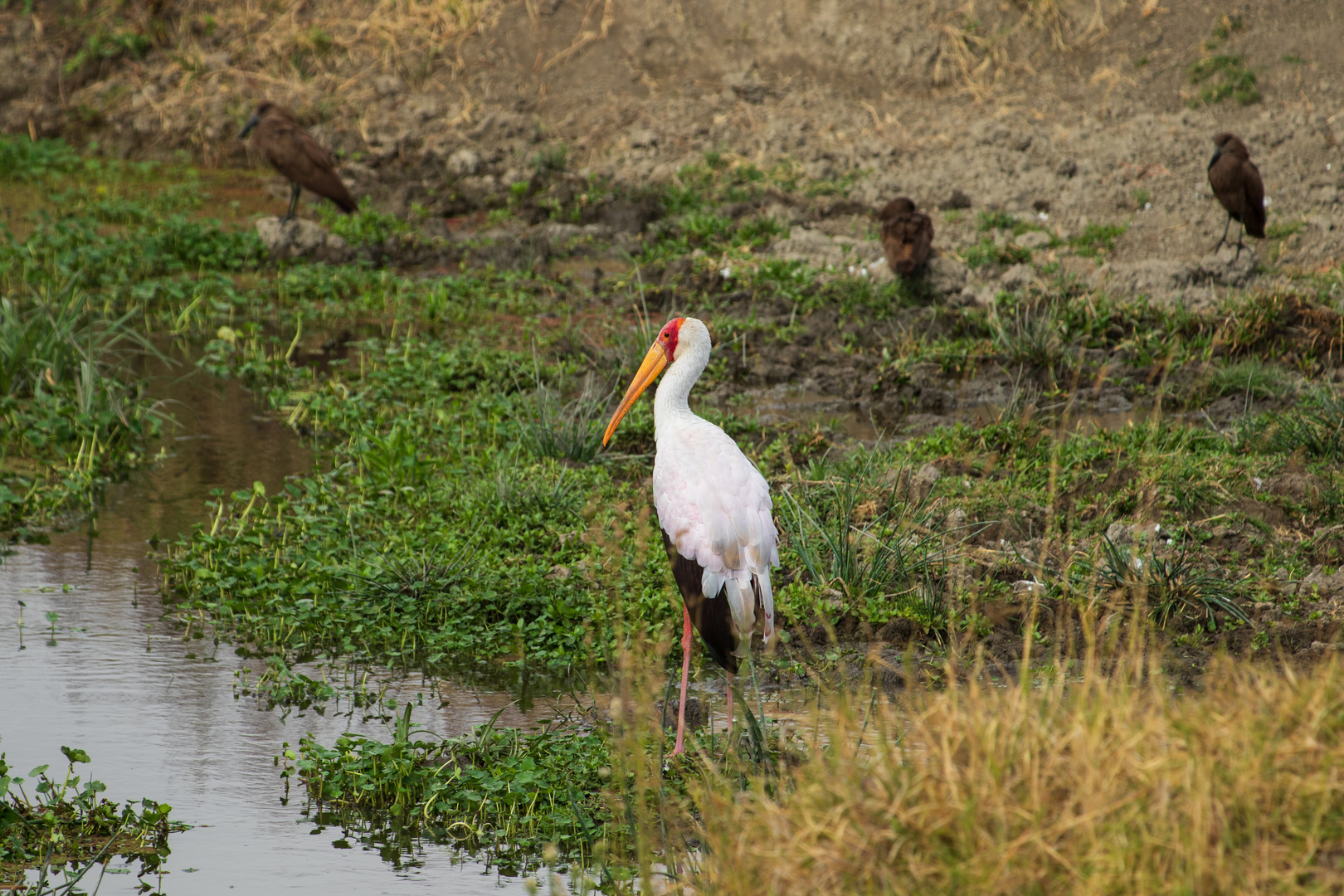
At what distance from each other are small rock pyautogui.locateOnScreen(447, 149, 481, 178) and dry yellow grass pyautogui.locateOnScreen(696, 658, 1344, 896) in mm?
11294

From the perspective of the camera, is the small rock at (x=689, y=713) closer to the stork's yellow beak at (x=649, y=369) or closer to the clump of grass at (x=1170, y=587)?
the stork's yellow beak at (x=649, y=369)

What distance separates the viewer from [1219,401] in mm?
8242

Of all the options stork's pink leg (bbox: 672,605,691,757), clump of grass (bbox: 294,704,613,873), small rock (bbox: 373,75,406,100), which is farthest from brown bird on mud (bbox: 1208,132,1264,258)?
small rock (bbox: 373,75,406,100)

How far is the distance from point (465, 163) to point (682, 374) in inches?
Answer: 343

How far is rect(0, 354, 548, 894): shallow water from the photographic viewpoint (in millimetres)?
3826

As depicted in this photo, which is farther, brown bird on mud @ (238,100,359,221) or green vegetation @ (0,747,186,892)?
brown bird on mud @ (238,100,359,221)

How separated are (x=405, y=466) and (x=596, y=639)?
6.45 ft

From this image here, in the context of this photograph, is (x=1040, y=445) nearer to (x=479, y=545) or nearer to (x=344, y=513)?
(x=479, y=545)

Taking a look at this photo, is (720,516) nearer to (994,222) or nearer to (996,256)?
(996,256)

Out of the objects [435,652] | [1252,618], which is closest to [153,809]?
[435,652]

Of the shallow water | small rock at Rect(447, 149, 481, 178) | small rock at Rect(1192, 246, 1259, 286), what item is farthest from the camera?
small rock at Rect(447, 149, 481, 178)

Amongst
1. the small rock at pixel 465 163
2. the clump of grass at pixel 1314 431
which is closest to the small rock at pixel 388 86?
the small rock at pixel 465 163

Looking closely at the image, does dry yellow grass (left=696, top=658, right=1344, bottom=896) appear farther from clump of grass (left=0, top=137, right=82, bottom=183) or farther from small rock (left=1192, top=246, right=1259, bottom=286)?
clump of grass (left=0, top=137, right=82, bottom=183)

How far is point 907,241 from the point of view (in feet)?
32.1
